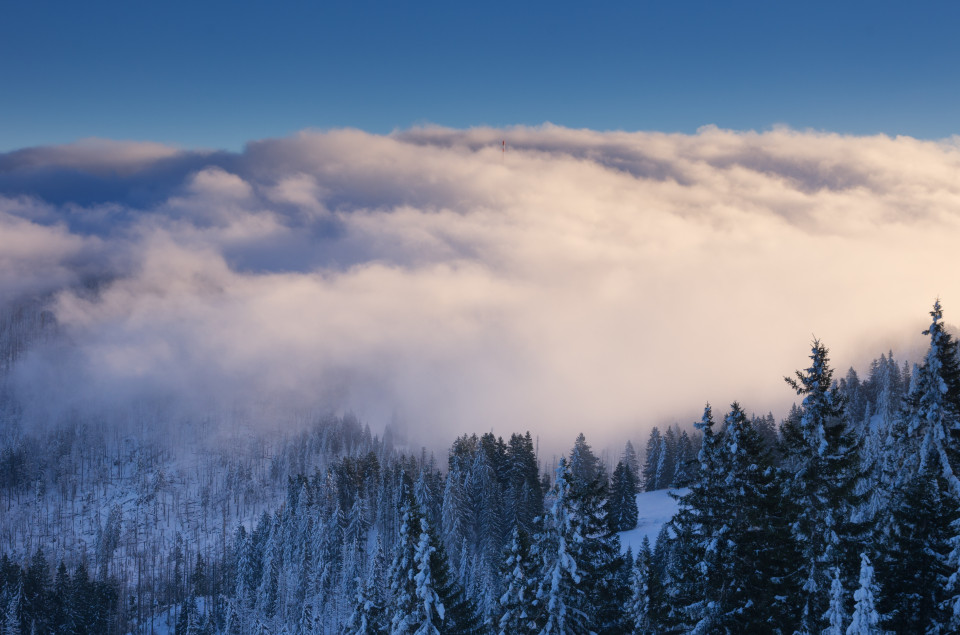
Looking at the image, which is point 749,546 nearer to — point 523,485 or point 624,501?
point 523,485

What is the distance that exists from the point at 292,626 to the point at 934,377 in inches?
4222

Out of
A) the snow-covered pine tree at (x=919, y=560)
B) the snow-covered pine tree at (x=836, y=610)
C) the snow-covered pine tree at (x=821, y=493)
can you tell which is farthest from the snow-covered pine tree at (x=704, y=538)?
the snow-covered pine tree at (x=919, y=560)

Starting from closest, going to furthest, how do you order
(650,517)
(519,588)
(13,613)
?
(519,588), (13,613), (650,517)

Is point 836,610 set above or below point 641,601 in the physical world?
above

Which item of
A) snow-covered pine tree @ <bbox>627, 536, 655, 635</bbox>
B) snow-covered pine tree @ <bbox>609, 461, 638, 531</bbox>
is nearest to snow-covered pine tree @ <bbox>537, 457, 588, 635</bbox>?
snow-covered pine tree @ <bbox>627, 536, 655, 635</bbox>

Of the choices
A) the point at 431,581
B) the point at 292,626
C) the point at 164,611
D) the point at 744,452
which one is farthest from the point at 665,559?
the point at 164,611

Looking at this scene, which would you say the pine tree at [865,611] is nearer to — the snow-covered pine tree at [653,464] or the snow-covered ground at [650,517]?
the snow-covered ground at [650,517]

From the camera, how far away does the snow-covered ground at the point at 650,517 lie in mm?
98750

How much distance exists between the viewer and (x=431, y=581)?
116 feet

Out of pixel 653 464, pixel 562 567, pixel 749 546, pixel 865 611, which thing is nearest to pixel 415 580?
pixel 562 567

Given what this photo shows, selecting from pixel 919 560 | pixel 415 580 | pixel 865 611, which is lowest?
pixel 415 580

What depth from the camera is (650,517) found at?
114125 millimetres

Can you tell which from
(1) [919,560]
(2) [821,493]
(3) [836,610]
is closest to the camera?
(3) [836,610]

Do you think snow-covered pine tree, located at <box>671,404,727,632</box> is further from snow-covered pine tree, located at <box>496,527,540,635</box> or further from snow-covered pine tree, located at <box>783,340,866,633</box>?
snow-covered pine tree, located at <box>496,527,540,635</box>
